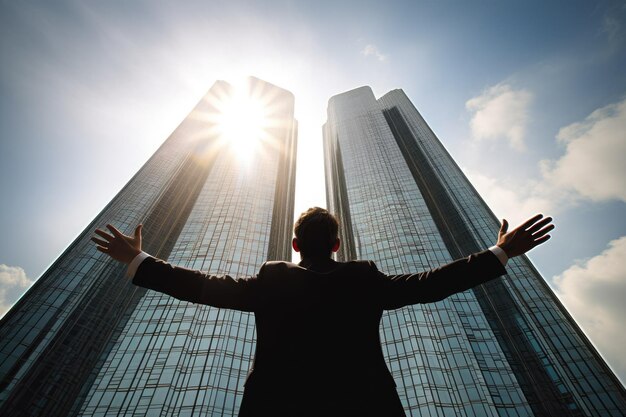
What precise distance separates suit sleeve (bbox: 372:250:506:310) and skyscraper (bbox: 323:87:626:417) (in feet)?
127

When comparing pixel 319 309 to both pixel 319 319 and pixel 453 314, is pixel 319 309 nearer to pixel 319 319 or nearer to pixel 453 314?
pixel 319 319

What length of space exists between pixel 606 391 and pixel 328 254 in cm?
5476

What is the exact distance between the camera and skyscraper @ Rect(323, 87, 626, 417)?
1396 inches

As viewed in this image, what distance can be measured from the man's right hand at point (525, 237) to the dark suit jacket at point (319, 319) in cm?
30

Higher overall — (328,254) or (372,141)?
(372,141)

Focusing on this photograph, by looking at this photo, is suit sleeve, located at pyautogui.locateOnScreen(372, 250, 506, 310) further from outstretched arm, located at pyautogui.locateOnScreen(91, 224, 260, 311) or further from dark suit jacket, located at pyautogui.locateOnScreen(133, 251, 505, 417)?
outstretched arm, located at pyautogui.locateOnScreen(91, 224, 260, 311)

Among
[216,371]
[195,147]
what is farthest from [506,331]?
[195,147]

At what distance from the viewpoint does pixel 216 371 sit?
34.9m

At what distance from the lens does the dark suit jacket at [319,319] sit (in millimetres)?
1585

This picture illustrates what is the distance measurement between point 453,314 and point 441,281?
46.0 metres

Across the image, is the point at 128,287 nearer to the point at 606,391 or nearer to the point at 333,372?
the point at 333,372

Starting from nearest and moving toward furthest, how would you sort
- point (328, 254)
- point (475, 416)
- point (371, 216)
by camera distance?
point (328, 254)
point (475, 416)
point (371, 216)

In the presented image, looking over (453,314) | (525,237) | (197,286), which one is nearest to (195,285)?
(197,286)

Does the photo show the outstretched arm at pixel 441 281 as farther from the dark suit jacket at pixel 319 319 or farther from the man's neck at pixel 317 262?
the man's neck at pixel 317 262
